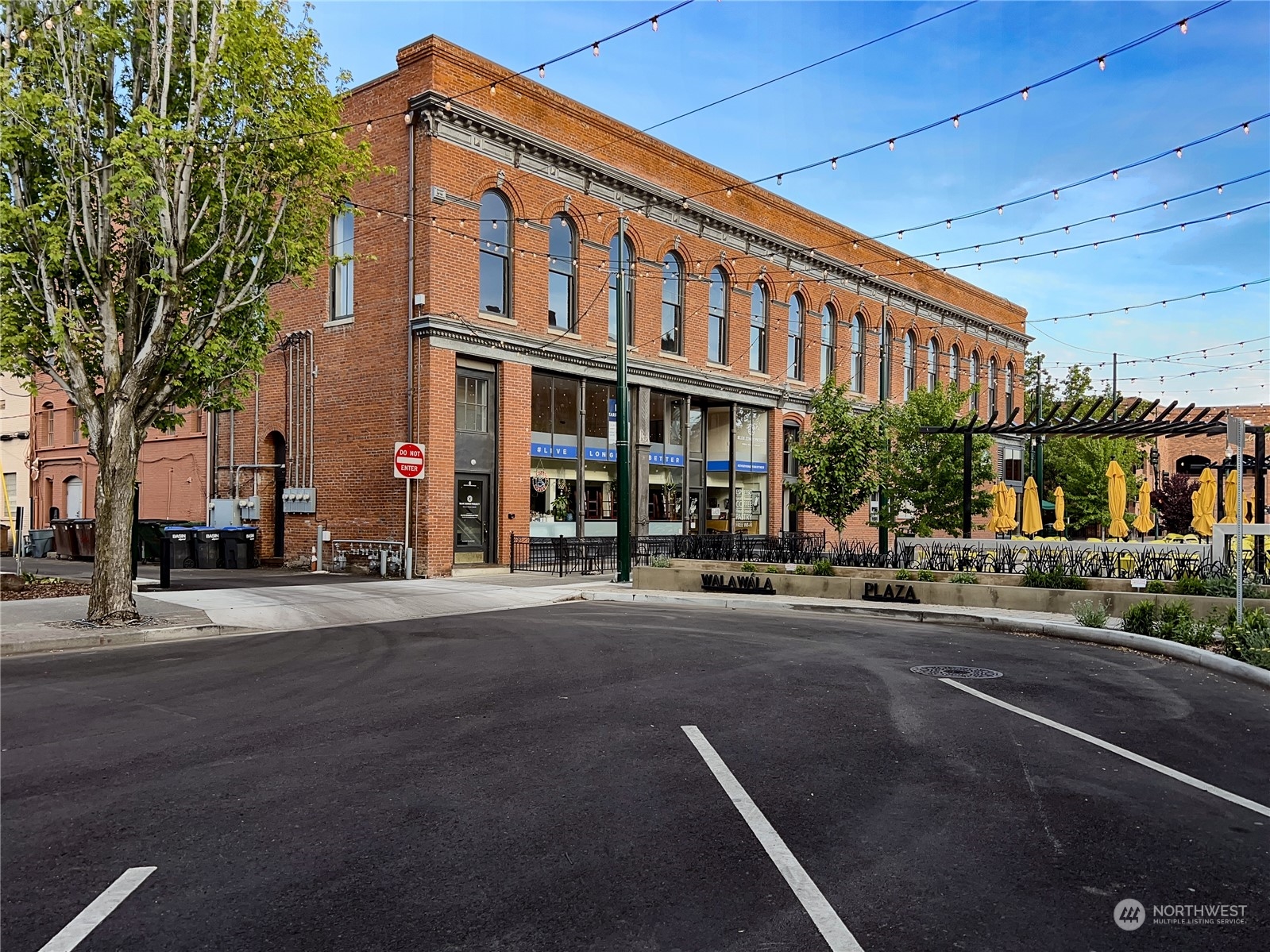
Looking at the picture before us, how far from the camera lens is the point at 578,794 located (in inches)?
208

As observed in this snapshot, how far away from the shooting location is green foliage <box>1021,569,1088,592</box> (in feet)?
49.7

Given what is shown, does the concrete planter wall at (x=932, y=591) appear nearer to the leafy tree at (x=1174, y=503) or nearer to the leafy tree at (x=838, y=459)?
the leafy tree at (x=838, y=459)

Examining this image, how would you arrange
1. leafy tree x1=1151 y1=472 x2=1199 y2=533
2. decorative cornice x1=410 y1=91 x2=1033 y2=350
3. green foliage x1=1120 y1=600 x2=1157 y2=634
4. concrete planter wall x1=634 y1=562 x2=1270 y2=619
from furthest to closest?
1. leafy tree x1=1151 y1=472 x2=1199 y2=533
2. decorative cornice x1=410 y1=91 x2=1033 y2=350
3. concrete planter wall x1=634 y1=562 x2=1270 y2=619
4. green foliage x1=1120 y1=600 x2=1157 y2=634

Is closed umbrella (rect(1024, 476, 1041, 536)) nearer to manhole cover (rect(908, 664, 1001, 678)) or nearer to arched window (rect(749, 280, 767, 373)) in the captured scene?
arched window (rect(749, 280, 767, 373))

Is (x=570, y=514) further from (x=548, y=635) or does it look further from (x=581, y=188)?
(x=548, y=635)

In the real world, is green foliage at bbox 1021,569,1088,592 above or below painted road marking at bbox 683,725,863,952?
above

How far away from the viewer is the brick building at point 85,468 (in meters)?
27.4

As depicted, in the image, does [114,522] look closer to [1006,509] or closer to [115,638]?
[115,638]

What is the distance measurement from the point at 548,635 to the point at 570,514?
41.7 feet

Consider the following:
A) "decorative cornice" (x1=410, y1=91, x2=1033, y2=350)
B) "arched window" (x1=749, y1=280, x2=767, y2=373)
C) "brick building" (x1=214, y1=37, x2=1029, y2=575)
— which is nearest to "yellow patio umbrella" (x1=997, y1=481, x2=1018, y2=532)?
"brick building" (x1=214, y1=37, x2=1029, y2=575)

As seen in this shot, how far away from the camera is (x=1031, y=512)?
24.2 meters

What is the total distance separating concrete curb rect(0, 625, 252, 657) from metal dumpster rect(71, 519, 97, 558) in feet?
55.3

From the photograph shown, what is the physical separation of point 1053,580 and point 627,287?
15.3 meters

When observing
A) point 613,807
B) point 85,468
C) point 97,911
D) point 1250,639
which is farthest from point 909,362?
point 97,911
